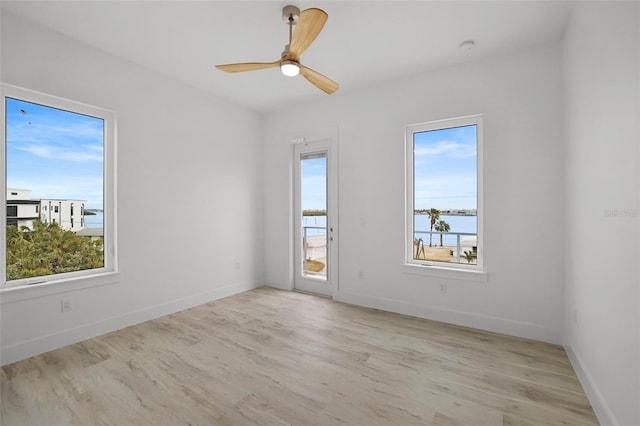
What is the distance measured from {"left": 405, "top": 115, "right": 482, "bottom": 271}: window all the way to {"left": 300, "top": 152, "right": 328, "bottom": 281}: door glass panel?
1285 mm

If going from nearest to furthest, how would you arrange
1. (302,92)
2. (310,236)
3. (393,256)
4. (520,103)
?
(520,103)
(393,256)
(302,92)
(310,236)

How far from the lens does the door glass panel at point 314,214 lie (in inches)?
176

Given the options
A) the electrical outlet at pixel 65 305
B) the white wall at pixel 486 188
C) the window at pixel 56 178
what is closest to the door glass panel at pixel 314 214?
the white wall at pixel 486 188

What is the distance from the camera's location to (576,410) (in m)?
1.90

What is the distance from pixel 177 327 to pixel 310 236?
2159 mm

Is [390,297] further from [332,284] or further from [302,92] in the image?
[302,92]

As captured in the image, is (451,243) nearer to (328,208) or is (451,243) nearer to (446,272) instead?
(446,272)

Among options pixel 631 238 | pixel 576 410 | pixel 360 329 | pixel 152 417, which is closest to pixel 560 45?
pixel 631 238

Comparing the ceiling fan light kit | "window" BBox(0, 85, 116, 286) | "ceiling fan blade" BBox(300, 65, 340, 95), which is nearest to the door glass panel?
"ceiling fan blade" BBox(300, 65, 340, 95)

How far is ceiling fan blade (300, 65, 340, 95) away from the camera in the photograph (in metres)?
2.48

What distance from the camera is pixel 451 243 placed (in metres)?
3.46

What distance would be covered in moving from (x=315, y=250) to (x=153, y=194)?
2.30 meters

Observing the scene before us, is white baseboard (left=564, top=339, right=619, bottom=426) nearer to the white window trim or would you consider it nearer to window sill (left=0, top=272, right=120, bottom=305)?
the white window trim

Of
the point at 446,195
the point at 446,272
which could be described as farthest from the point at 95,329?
the point at 446,195
